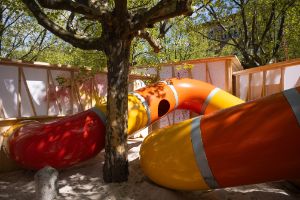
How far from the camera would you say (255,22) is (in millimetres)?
18250

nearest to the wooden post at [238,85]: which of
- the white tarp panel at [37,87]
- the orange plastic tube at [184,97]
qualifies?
the orange plastic tube at [184,97]

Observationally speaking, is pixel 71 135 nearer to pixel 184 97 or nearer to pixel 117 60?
pixel 117 60

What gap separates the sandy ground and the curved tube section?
0.37m

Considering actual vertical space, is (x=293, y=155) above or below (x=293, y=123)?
below

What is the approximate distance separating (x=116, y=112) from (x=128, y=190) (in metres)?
1.63

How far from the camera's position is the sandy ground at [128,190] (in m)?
6.21

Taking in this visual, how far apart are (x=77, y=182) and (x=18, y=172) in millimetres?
2234

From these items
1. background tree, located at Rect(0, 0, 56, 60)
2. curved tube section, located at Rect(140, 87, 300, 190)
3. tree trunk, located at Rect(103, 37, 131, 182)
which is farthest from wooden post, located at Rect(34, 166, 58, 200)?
background tree, located at Rect(0, 0, 56, 60)

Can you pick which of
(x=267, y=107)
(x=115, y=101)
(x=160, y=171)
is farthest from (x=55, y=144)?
(x=267, y=107)

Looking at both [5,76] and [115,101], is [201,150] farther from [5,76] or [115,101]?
[5,76]

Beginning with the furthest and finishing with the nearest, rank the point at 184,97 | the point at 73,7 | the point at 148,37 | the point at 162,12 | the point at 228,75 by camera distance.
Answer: the point at 228,75 → the point at 184,97 → the point at 148,37 → the point at 73,7 → the point at 162,12

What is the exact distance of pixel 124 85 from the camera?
6.95m

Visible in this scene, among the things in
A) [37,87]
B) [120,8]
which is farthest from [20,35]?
[120,8]

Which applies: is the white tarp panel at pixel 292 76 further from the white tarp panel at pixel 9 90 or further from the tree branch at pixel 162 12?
the white tarp panel at pixel 9 90
